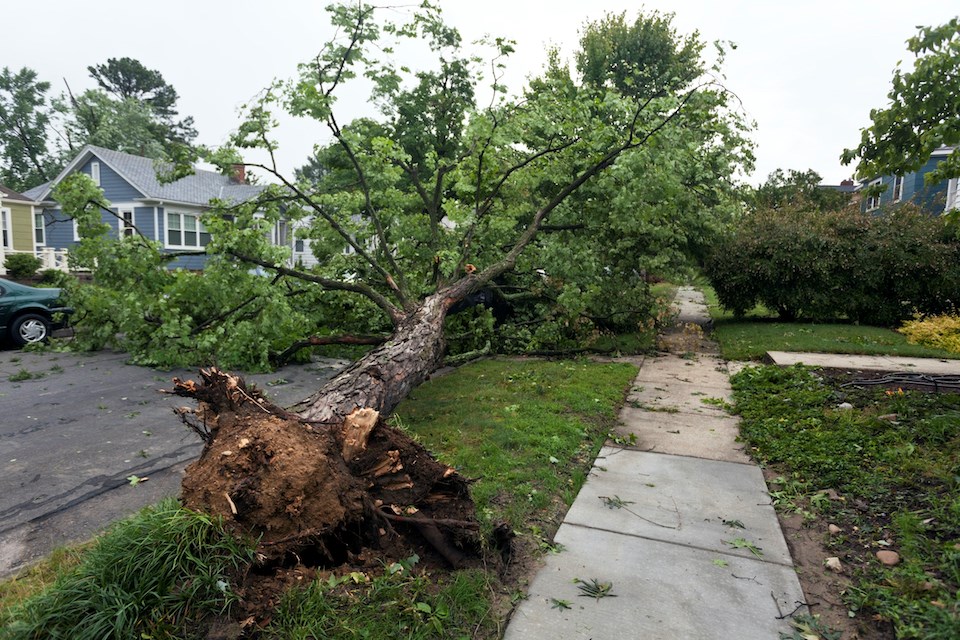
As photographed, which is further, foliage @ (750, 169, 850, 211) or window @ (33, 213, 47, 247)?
window @ (33, 213, 47, 247)

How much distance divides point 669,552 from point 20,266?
2360 cm

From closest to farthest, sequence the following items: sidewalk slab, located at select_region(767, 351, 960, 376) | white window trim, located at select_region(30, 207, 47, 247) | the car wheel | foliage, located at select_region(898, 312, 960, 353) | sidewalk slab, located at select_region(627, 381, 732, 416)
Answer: sidewalk slab, located at select_region(627, 381, 732, 416) → sidewalk slab, located at select_region(767, 351, 960, 376) → foliage, located at select_region(898, 312, 960, 353) → the car wheel → white window trim, located at select_region(30, 207, 47, 247)

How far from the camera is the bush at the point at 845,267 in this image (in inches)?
432

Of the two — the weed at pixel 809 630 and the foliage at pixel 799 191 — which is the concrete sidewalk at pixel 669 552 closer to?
the weed at pixel 809 630

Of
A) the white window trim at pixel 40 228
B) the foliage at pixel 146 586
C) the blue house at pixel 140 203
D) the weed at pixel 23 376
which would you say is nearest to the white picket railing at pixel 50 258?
the blue house at pixel 140 203

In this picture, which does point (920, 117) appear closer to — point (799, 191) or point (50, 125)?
point (799, 191)

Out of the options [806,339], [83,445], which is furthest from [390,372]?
[806,339]

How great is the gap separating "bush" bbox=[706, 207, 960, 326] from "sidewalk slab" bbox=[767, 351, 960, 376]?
3.02 metres

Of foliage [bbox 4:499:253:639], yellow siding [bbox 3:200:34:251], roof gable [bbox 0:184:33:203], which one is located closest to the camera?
foliage [bbox 4:499:253:639]

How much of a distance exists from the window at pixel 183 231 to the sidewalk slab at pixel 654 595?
82.4 ft

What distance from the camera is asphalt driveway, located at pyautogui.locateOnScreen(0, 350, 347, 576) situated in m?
3.60

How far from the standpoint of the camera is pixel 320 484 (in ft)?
9.19

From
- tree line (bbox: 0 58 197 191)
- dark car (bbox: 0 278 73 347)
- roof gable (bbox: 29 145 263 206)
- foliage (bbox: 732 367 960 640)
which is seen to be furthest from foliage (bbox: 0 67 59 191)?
foliage (bbox: 732 367 960 640)

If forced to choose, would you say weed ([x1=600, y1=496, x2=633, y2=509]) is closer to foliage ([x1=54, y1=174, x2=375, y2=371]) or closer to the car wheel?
foliage ([x1=54, y1=174, x2=375, y2=371])
